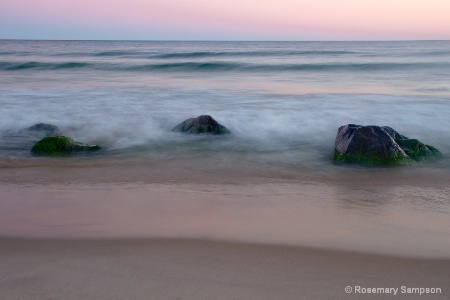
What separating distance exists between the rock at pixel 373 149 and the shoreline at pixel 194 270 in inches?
111

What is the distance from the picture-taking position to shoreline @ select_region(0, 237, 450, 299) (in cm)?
254

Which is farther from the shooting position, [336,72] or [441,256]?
[336,72]

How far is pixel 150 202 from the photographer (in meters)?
4.16

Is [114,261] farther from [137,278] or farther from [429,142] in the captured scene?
[429,142]

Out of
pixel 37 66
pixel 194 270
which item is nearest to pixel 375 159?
pixel 194 270

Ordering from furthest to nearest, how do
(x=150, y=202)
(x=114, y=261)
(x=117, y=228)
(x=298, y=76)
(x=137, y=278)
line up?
(x=298, y=76) < (x=150, y=202) < (x=117, y=228) < (x=114, y=261) < (x=137, y=278)

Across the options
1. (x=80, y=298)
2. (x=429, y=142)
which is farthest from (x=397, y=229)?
(x=429, y=142)

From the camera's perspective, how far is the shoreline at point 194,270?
2.54 m

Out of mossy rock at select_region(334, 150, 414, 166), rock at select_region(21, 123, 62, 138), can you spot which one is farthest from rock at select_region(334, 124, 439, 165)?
rock at select_region(21, 123, 62, 138)

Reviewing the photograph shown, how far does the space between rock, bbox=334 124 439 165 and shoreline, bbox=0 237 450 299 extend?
9.26 ft

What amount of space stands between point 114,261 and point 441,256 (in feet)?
6.86

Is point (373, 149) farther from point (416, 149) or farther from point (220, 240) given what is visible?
point (220, 240)

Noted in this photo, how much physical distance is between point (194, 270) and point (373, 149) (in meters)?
3.61

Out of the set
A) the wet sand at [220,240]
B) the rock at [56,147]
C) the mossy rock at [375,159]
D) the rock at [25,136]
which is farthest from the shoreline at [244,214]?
the rock at [25,136]
